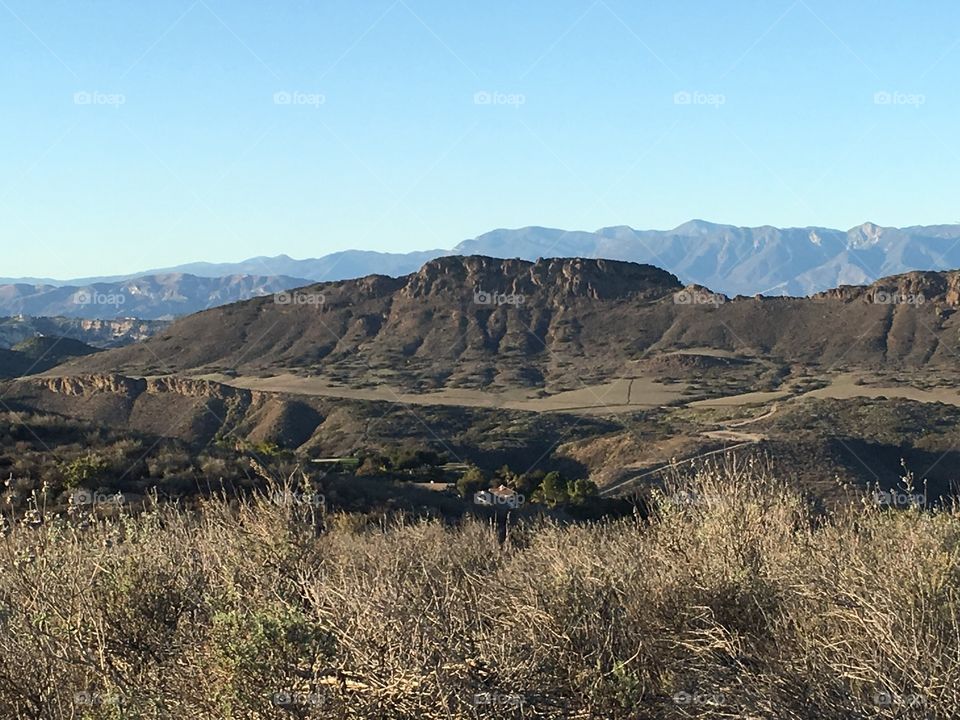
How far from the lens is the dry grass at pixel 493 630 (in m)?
5.55

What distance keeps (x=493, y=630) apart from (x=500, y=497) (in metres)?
21.4

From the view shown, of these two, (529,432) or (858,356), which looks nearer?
(529,432)

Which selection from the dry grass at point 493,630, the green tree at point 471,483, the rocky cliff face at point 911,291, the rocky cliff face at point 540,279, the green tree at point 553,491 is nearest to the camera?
the dry grass at point 493,630

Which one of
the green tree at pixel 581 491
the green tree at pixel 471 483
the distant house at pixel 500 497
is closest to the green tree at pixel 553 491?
the green tree at pixel 581 491

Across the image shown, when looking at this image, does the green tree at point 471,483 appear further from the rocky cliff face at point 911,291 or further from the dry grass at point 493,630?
the rocky cliff face at point 911,291

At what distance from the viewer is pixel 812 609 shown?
763cm

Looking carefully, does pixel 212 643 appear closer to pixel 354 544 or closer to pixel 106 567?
pixel 106 567

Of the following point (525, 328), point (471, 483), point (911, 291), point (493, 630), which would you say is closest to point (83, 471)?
point (493, 630)

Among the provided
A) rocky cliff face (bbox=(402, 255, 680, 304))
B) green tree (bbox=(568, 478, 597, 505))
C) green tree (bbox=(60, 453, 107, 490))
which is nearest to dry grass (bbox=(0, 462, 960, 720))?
green tree (bbox=(60, 453, 107, 490))

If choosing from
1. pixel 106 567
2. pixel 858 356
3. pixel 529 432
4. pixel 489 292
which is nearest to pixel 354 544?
pixel 106 567

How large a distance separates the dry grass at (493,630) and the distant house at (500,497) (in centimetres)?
1389

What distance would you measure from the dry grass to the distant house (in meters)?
13.9

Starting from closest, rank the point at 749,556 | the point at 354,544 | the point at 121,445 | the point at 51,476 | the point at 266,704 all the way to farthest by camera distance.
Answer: the point at 266,704 < the point at 749,556 < the point at 354,544 < the point at 51,476 < the point at 121,445

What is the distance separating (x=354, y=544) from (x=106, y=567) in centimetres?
492
